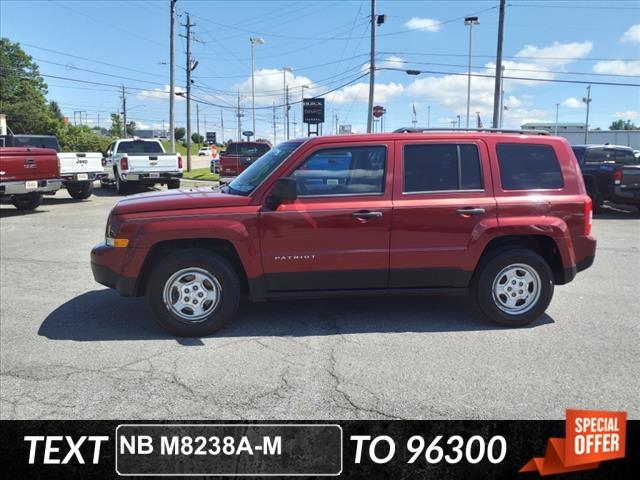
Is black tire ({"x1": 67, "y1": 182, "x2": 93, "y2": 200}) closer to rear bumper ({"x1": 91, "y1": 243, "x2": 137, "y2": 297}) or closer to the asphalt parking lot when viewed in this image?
the asphalt parking lot

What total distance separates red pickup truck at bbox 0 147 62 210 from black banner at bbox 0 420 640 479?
1121 cm

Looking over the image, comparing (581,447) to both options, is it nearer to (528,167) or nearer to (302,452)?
(302,452)

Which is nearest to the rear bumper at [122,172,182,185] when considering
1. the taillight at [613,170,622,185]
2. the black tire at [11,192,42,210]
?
the black tire at [11,192,42,210]

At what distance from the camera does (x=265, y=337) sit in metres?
4.82

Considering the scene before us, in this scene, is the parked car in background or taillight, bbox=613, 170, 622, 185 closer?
taillight, bbox=613, 170, 622, 185

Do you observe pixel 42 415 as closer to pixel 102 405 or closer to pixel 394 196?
pixel 102 405

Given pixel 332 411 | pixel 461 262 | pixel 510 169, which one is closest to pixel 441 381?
pixel 332 411

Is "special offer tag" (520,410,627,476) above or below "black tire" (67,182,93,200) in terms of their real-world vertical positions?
below

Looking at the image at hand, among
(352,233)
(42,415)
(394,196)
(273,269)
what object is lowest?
(42,415)

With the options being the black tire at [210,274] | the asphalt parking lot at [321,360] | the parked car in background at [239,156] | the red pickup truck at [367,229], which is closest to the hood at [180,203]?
the red pickup truck at [367,229]

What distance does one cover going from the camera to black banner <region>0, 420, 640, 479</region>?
2457 mm

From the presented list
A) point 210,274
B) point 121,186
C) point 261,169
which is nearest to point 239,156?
point 121,186

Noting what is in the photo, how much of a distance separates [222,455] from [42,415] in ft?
4.96

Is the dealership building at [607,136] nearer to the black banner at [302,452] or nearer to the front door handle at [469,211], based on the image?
the front door handle at [469,211]
